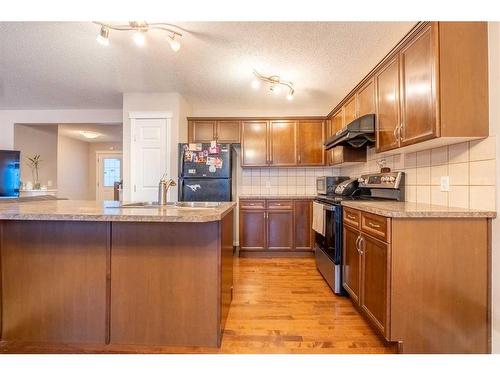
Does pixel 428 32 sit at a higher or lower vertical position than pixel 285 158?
higher

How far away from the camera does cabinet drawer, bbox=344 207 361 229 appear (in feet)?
6.45

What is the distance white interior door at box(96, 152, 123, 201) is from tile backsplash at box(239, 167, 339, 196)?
5100mm

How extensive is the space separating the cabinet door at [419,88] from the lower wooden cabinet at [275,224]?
1997mm

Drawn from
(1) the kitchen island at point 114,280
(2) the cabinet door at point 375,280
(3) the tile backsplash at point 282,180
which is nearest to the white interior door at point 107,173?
(3) the tile backsplash at point 282,180

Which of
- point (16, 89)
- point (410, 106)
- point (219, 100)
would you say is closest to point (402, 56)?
point (410, 106)

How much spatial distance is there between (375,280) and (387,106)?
1.38 metres

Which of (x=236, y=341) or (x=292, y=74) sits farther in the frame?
(x=292, y=74)

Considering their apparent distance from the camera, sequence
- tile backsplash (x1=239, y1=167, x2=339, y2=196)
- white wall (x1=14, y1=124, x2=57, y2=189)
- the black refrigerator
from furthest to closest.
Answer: white wall (x1=14, y1=124, x2=57, y2=189) < tile backsplash (x1=239, y1=167, x2=339, y2=196) < the black refrigerator

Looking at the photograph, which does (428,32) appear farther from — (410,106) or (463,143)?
(463,143)

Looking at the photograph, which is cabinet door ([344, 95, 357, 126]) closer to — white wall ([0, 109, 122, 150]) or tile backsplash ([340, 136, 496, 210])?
tile backsplash ([340, 136, 496, 210])

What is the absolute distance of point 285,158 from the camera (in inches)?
153

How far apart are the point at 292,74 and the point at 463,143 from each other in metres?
1.78

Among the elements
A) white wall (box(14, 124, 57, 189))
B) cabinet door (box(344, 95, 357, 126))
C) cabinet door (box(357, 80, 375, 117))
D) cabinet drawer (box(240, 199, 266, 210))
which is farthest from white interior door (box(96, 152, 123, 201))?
cabinet door (box(357, 80, 375, 117))

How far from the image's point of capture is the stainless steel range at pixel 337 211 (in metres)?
2.32
